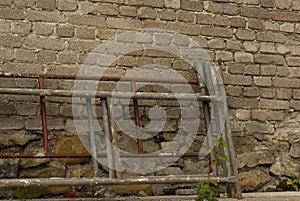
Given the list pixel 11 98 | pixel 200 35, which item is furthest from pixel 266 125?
pixel 11 98

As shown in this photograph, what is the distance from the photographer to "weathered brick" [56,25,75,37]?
395cm

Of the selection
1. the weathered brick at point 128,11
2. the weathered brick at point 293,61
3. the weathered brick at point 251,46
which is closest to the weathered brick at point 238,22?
the weathered brick at point 251,46

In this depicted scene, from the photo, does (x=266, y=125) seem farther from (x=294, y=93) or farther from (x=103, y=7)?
(x=103, y=7)

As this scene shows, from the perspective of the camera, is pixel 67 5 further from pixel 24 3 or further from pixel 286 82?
pixel 286 82

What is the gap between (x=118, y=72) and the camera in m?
4.05

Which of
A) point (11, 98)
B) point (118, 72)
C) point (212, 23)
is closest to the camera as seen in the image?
point (11, 98)

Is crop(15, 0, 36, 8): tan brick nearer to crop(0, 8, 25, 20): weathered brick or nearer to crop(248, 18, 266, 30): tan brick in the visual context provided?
crop(0, 8, 25, 20): weathered brick

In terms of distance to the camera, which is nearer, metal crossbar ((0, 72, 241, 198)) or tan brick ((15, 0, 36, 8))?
metal crossbar ((0, 72, 241, 198))

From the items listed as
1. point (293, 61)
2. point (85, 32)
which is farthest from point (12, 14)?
point (293, 61)

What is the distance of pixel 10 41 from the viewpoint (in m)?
3.81

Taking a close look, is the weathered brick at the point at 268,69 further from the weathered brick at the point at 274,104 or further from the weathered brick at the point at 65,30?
the weathered brick at the point at 65,30

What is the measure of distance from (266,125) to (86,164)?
1.60m

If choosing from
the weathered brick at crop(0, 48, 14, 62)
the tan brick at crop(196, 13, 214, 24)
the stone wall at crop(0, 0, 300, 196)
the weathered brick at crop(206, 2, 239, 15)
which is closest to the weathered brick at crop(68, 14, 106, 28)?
the stone wall at crop(0, 0, 300, 196)

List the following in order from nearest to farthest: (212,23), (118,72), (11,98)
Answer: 1. (11,98)
2. (118,72)
3. (212,23)
